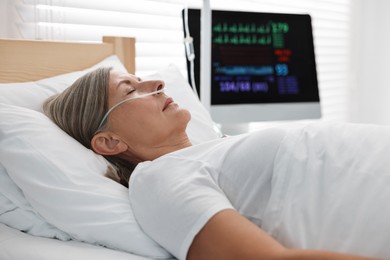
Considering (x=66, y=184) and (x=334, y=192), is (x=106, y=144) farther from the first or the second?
(x=334, y=192)

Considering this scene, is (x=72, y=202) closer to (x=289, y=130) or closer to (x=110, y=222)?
(x=110, y=222)

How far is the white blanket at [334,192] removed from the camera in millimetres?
963

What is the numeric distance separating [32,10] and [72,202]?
95 centimetres

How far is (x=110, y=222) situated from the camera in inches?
44.2

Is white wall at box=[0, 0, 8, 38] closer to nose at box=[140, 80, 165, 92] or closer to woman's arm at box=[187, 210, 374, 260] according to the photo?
nose at box=[140, 80, 165, 92]

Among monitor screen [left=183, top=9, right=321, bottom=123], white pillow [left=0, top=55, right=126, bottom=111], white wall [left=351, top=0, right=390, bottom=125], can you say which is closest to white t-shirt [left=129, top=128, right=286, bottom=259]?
white pillow [left=0, top=55, right=126, bottom=111]

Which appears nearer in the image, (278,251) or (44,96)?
(278,251)

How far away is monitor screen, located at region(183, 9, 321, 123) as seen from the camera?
2.38 m

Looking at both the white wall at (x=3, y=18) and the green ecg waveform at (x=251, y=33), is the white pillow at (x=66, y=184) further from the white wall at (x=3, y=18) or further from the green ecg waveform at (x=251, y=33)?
the green ecg waveform at (x=251, y=33)

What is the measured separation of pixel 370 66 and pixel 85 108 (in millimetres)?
2824

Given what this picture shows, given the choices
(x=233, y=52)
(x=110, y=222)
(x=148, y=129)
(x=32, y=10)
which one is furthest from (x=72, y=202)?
(x=233, y=52)

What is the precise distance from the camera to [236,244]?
903 millimetres

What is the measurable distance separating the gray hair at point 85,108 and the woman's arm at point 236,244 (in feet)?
1.50

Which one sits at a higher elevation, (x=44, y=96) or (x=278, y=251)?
(x=44, y=96)
